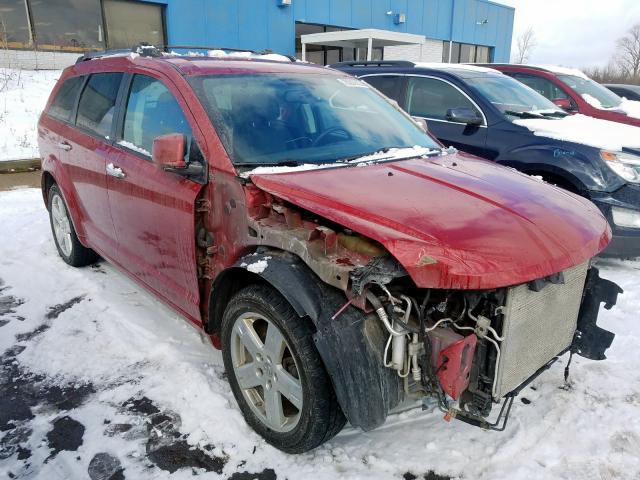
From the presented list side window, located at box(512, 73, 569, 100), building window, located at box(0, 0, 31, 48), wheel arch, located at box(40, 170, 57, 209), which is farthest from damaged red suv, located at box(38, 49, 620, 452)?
building window, located at box(0, 0, 31, 48)

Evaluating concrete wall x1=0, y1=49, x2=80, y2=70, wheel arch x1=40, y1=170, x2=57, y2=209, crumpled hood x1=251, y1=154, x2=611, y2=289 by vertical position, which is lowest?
wheel arch x1=40, y1=170, x2=57, y2=209

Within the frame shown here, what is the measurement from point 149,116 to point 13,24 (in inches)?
473

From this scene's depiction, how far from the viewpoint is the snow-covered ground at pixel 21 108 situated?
9.30m

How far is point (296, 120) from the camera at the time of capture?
3035 millimetres

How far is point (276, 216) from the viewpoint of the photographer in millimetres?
2492

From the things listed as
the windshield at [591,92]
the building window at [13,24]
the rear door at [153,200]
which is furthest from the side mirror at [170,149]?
the building window at [13,24]

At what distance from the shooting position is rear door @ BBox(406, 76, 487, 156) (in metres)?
5.51

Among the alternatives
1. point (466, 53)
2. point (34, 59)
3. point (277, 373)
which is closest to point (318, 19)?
point (34, 59)

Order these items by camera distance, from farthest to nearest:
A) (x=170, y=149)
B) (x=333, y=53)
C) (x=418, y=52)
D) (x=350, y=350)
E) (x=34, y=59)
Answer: (x=418, y=52) < (x=333, y=53) < (x=34, y=59) < (x=170, y=149) < (x=350, y=350)

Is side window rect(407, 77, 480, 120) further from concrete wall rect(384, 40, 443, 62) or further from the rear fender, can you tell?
concrete wall rect(384, 40, 443, 62)

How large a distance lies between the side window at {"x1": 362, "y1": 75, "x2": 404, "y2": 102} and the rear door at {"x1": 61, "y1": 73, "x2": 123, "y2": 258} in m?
3.56

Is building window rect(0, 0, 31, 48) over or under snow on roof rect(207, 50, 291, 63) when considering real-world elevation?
over

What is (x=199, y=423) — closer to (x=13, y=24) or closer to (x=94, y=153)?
(x=94, y=153)

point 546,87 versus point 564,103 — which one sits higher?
point 546,87
